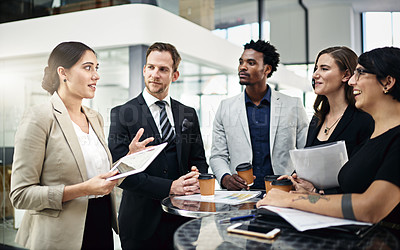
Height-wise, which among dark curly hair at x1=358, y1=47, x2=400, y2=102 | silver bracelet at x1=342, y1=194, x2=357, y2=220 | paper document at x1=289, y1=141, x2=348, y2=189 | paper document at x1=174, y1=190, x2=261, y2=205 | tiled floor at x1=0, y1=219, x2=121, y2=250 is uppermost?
dark curly hair at x1=358, y1=47, x2=400, y2=102

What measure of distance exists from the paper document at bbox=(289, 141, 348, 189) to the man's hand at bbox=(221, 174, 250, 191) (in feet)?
1.35

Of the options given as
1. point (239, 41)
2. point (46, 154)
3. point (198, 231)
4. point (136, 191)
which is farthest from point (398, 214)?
point (239, 41)

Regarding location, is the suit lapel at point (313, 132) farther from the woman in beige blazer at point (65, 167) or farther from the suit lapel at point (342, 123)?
the woman in beige blazer at point (65, 167)

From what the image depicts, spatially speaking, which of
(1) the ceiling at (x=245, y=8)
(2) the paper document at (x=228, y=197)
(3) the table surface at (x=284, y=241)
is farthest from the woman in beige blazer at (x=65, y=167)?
(1) the ceiling at (x=245, y=8)

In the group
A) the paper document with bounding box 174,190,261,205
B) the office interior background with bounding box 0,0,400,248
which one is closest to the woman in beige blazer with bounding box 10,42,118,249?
the paper document with bounding box 174,190,261,205

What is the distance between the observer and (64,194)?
1.87m

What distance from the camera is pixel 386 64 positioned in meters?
1.57

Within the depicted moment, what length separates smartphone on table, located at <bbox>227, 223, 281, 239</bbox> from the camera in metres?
1.19

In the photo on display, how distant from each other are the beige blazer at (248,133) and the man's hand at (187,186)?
0.53 metres

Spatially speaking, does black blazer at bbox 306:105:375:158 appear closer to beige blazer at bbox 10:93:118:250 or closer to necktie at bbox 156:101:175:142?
necktie at bbox 156:101:175:142

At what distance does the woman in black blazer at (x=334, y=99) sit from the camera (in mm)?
2287

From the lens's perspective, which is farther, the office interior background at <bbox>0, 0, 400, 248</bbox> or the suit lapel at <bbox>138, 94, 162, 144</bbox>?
the office interior background at <bbox>0, 0, 400, 248</bbox>

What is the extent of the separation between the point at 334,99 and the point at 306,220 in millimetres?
1397

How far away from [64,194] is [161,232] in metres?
0.88
